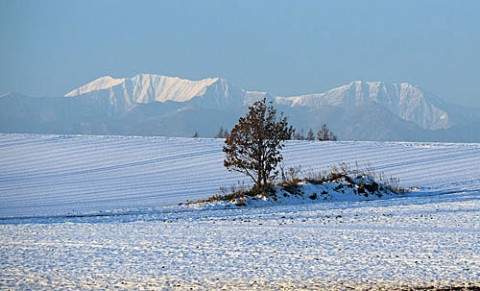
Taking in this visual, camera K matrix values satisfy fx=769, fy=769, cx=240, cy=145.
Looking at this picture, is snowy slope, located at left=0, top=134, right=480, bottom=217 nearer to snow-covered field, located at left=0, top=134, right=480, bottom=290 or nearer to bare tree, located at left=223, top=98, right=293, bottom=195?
snow-covered field, located at left=0, top=134, right=480, bottom=290

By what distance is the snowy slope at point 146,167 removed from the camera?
38884 mm

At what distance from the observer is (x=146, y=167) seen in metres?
54.2

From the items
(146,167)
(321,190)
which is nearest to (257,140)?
(321,190)

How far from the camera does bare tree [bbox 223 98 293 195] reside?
37.0 m

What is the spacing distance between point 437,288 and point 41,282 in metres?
8.05

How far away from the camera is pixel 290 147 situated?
64.7 metres

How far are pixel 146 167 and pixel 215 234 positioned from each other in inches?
1235

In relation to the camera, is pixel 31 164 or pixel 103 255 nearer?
pixel 103 255

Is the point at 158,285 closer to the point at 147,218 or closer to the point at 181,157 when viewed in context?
the point at 147,218

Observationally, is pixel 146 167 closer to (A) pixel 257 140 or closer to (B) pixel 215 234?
(A) pixel 257 140

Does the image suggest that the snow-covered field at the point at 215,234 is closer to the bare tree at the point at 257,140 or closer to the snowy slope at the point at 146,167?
the snowy slope at the point at 146,167

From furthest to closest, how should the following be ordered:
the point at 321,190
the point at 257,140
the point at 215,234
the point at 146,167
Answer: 1. the point at 146,167
2. the point at 257,140
3. the point at 321,190
4. the point at 215,234

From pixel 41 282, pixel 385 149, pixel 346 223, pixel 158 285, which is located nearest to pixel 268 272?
pixel 158 285

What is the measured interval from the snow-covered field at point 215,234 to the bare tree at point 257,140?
3.53 meters
